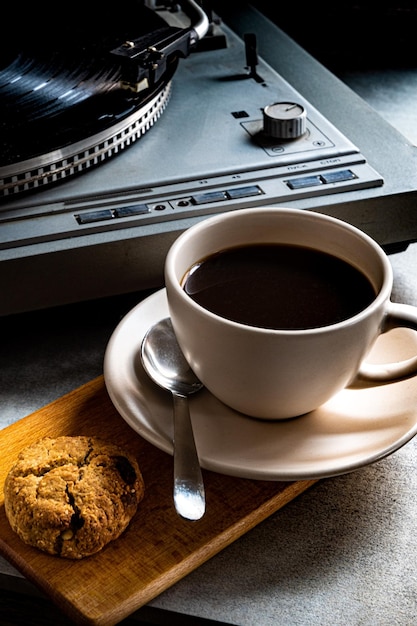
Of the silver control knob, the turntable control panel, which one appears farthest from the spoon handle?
the silver control knob

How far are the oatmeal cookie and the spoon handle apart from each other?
3 cm

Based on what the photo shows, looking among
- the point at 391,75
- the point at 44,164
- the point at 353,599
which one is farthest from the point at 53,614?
the point at 391,75

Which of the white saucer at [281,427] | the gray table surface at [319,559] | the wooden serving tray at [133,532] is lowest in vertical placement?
the gray table surface at [319,559]

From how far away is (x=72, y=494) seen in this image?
1.77ft

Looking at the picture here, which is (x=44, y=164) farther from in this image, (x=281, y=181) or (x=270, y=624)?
(x=270, y=624)

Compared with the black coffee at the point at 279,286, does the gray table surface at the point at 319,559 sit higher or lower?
lower

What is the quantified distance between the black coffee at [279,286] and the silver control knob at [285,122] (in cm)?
24

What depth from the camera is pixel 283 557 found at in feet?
1.89

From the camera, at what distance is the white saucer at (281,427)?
0.56 m

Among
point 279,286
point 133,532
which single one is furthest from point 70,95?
point 133,532

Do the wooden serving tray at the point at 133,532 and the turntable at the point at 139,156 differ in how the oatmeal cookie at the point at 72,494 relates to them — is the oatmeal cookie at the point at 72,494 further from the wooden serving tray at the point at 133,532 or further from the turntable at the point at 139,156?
the turntable at the point at 139,156

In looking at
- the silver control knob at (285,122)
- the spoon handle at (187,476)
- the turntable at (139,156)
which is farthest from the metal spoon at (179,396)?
the silver control knob at (285,122)

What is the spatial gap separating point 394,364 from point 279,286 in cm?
10

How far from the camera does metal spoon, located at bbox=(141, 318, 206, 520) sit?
0.54 metres
